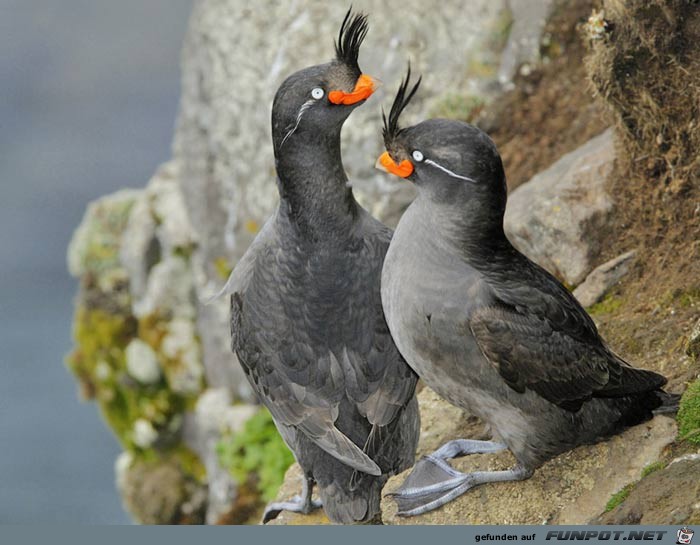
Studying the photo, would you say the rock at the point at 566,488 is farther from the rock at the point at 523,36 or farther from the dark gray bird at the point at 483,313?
the rock at the point at 523,36

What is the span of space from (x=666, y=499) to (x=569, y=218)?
2.75 meters

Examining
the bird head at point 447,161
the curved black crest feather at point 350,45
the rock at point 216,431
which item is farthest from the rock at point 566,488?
the rock at point 216,431

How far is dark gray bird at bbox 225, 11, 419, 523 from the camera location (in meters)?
5.18

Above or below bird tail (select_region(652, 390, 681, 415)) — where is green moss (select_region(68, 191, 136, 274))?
above

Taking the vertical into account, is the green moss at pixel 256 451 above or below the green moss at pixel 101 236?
below

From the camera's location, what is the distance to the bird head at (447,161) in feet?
14.3

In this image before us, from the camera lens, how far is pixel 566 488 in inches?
201

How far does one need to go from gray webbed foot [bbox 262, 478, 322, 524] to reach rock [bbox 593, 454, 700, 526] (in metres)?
1.88

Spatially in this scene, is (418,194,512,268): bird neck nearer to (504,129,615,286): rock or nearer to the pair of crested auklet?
the pair of crested auklet

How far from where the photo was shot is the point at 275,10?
34.2ft

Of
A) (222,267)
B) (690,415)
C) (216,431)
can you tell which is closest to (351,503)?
(690,415)

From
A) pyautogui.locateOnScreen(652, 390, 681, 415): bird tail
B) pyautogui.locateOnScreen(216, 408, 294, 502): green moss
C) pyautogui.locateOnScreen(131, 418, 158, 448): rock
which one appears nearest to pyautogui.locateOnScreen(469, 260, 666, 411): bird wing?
pyautogui.locateOnScreen(652, 390, 681, 415): bird tail

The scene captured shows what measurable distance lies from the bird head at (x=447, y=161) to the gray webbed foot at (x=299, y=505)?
7.40 ft

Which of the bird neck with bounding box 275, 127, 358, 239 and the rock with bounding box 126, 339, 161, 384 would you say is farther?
the rock with bounding box 126, 339, 161, 384
